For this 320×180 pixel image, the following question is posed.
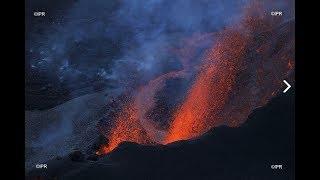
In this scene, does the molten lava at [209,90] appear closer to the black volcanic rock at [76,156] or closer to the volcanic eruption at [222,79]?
the volcanic eruption at [222,79]

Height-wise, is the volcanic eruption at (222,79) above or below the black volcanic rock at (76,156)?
above

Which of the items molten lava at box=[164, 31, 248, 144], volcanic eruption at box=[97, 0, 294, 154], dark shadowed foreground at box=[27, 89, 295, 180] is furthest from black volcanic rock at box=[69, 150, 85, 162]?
molten lava at box=[164, 31, 248, 144]

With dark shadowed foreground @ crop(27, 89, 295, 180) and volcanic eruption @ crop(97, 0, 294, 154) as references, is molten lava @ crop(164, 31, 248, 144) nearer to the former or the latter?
volcanic eruption @ crop(97, 0, 294, 154)

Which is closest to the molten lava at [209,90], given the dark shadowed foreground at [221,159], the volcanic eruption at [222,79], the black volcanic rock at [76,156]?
the volcanic eruption at [222,79]

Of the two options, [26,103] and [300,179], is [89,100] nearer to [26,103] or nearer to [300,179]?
[26,103]

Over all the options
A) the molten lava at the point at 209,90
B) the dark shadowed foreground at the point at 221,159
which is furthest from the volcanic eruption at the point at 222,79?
the dark shadowed foreground at the point at 221,159

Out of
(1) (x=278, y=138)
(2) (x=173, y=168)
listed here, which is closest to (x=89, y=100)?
(2) (x=173, y=168)

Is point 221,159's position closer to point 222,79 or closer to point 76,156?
point 222,79


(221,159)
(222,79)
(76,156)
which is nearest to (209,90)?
(222,79)

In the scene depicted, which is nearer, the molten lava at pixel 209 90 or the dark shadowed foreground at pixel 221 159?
the dark shadowed foreground at pixel 221 159
